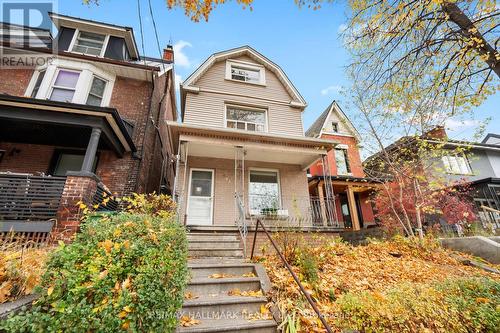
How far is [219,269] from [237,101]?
309 inches

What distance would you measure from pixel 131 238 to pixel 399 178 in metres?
8.84

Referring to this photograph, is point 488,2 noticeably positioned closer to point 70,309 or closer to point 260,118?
point 260,118

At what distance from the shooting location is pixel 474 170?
577 inches

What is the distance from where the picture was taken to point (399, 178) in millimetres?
7895

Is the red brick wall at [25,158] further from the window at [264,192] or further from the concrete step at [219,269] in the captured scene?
the window at [264,192]

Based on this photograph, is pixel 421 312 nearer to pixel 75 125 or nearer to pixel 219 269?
pixel 219 269

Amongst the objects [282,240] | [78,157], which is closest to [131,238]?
[282,240]

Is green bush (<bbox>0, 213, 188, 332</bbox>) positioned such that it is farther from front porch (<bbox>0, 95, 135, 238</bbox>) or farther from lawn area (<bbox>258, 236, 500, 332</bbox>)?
front porch (<bbox>0, 95, 135, 238</bbox>)

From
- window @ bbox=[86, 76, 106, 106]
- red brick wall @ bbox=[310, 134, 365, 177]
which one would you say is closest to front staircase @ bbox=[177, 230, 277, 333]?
window @ bbox=[86, 76, 106, 106]

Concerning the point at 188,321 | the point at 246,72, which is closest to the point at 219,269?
the point at 188,321

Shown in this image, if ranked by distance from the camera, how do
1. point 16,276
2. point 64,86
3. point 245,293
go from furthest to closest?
point 64,86 < point 245,293 < point 16,276

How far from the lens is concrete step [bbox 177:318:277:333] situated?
8.75 feet

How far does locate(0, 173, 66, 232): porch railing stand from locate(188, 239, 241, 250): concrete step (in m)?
3.20

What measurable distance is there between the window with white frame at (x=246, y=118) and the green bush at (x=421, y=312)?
26.0 feet
